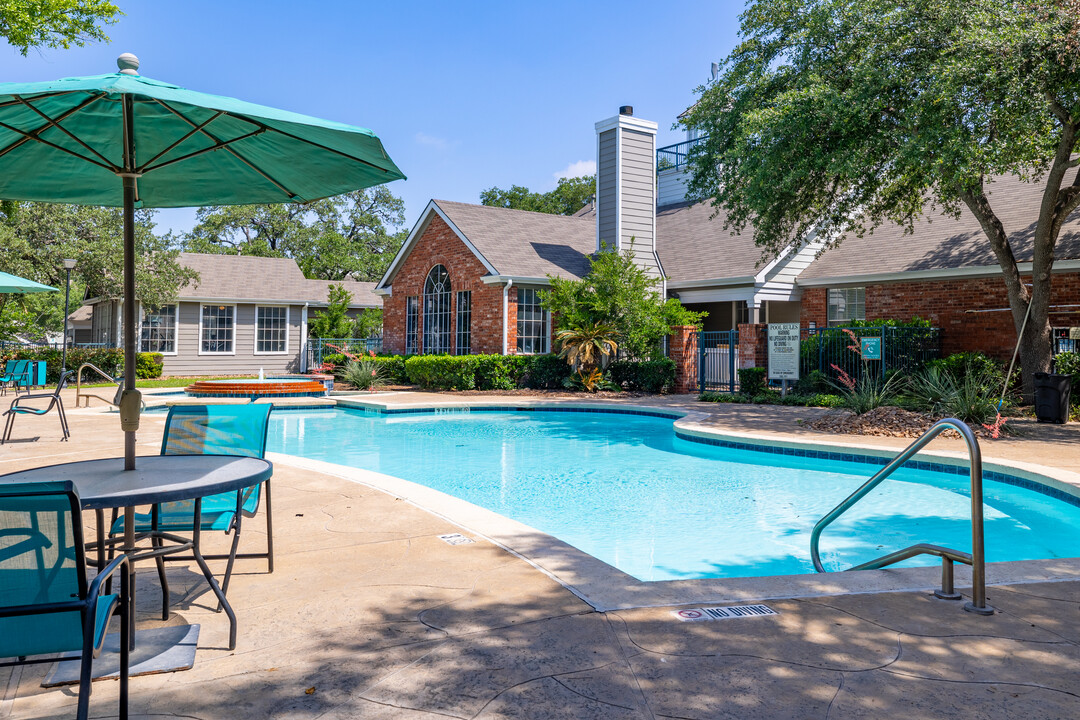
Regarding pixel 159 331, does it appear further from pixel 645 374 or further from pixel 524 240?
pixel 645 374

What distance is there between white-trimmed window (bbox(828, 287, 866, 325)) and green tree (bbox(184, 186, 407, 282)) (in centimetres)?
3244

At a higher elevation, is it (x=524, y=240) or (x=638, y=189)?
(x=638, y=189)

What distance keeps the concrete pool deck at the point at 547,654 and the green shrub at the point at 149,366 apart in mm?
21040

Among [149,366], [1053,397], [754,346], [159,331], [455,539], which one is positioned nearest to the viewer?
[455,539]

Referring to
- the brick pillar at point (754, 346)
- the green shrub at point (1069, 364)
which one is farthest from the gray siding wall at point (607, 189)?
the green shrub at point (1069, 364)

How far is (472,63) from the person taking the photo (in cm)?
1744

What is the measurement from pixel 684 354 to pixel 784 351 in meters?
3.02

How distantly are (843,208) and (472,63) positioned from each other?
372 inches

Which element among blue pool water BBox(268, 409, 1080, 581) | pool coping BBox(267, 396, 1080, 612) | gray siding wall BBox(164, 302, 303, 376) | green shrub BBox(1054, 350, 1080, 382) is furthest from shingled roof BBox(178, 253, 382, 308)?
green shrub BBox(1054, 350, 1080, 382)

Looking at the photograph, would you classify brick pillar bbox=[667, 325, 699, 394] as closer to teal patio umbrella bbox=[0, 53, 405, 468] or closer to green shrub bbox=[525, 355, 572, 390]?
green shrub bbox=[525, 355, 572, 390]

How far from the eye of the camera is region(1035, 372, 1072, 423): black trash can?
36.9 feet

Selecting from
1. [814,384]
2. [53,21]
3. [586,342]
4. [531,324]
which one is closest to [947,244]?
[814,384]

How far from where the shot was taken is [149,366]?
22656 mm

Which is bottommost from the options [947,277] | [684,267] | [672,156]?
[947,277]
